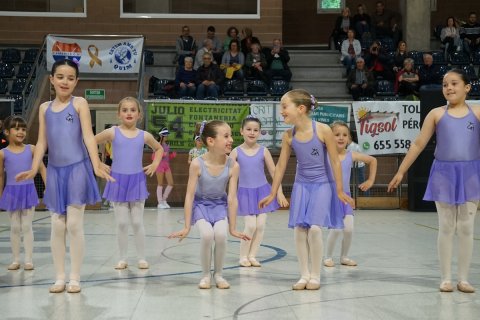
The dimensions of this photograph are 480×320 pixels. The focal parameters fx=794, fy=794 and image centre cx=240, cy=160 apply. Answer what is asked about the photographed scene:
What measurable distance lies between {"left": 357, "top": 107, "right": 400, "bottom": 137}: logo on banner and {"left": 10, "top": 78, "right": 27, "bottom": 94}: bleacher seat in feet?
25.9

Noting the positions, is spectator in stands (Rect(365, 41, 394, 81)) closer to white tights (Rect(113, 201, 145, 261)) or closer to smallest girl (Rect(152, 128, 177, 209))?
smallest girl (Rect(152, 128, 177, 209))

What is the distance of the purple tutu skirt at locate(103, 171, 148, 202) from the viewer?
25.9ft

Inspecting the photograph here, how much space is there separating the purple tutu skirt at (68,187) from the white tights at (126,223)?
138 centimetres

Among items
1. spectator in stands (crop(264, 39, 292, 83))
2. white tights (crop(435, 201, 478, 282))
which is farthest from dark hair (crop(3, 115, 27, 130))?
spectator in stands (crop(264, 39, 292, 83))

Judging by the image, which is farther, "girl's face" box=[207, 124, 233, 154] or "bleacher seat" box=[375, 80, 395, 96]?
"bleacher seat" box=[375, 80, 395, 96]

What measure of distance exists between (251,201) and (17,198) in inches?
93.4

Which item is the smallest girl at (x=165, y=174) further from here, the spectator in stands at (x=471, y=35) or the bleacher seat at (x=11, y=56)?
the spectator in stands at (x=471, y=35)

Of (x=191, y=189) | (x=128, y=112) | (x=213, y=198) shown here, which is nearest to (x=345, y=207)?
(x=213, y=198)

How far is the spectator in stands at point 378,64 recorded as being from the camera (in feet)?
63.3

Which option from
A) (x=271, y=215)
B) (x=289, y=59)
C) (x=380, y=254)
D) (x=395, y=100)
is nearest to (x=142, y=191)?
(x=380, y=254)

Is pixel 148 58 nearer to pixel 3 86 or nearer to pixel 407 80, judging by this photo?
pixel 3 86

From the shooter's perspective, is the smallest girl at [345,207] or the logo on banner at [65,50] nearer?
the smallest girl at [345,207]

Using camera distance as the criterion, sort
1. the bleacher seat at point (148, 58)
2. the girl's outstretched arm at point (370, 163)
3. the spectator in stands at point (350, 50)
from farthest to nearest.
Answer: the bleacher seat at point (148, 58) → the spectator in stands at point (350, 50) → the girl's outstretched arm at point (370, 163)

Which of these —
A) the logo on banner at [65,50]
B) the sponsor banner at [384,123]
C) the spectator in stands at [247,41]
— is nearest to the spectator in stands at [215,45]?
the spectator in stands at [247,41]
